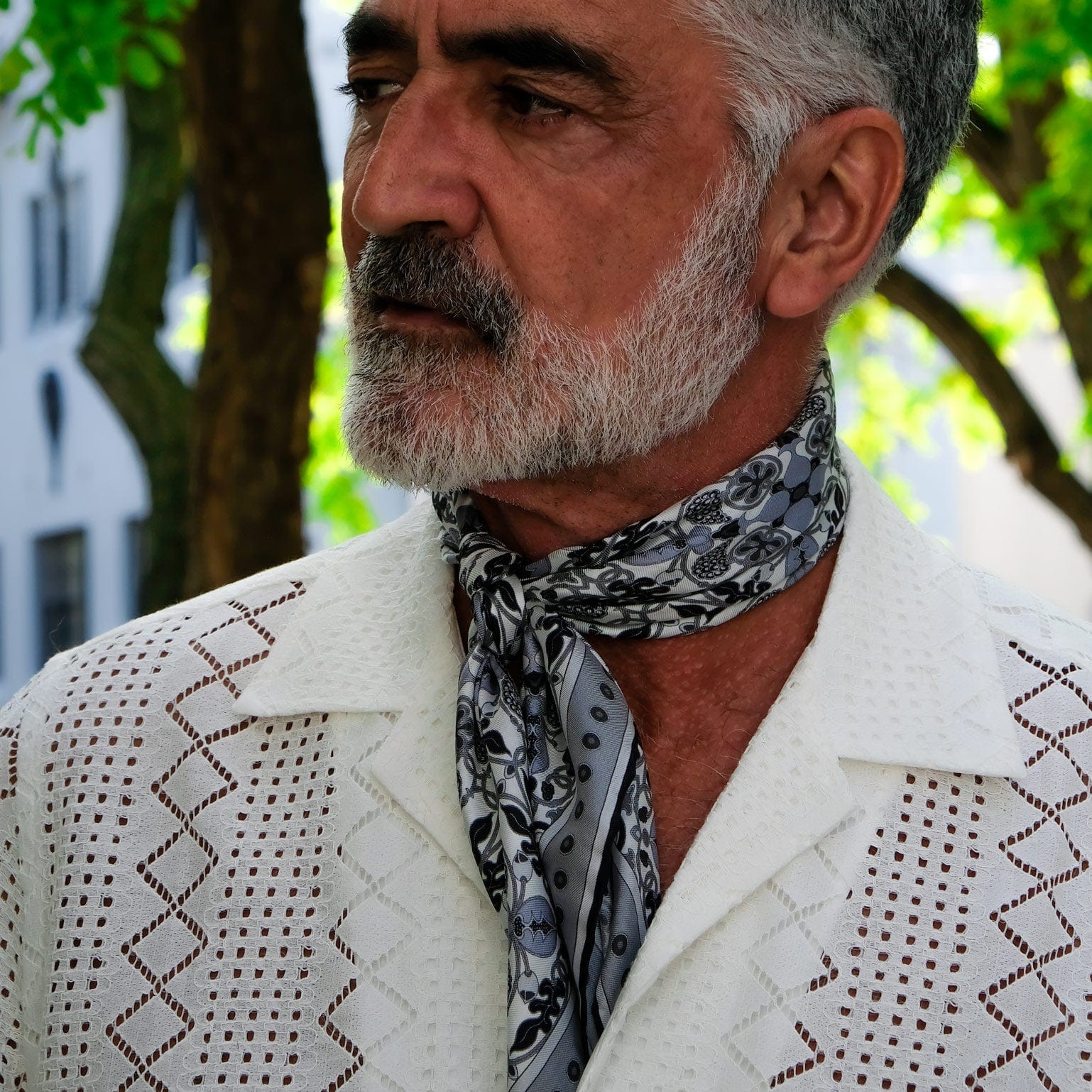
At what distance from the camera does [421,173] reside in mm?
2201

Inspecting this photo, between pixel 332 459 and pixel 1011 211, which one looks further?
pixel 332 459

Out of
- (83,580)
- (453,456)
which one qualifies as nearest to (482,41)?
(453,456)

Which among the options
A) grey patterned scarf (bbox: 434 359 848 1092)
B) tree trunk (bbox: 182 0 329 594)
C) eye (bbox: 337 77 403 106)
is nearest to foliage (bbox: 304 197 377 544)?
tree trunk (bbox: 182 0 329 594)

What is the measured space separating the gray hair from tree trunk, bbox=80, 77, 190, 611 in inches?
144

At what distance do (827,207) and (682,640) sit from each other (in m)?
0.75

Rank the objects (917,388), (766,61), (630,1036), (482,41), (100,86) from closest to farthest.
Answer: (630,1036) → (482,41) → (766,61) → (100,86) → (917,388)

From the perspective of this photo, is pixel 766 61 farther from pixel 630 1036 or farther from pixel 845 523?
pixel 630 1036

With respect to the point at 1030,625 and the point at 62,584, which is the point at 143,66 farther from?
the point at 62,584

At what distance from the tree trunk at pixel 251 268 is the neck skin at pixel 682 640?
2.67 metres

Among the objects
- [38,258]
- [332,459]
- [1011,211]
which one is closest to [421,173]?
[1011,211]

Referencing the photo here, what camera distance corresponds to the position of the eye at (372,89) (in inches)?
94.7

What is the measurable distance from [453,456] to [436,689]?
34 cm

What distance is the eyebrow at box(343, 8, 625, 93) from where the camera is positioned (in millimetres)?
2213

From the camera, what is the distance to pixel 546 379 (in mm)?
2268
